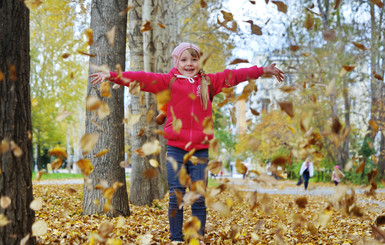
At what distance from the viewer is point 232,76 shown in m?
3.79

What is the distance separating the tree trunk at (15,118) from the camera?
8.37ft

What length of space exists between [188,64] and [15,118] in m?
1.61

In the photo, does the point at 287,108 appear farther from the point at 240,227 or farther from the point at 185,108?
the point at 240,227

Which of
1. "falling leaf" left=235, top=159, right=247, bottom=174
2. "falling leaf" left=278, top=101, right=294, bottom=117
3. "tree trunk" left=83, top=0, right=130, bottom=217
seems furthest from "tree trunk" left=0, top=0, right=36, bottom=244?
"tree trunk" left=83, top=0, right=130, bottom=217

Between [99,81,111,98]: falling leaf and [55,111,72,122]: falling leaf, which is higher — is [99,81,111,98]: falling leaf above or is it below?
above

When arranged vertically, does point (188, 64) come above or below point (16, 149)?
above

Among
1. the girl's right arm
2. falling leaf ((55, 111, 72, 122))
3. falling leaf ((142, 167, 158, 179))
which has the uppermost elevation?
the girl's right arm

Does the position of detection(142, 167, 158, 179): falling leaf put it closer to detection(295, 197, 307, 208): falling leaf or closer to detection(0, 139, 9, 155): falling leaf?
detection(0, 139, 9, 155): falling leaf

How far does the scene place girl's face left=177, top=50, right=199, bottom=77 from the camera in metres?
3.66

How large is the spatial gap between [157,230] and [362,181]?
20710 millimetres

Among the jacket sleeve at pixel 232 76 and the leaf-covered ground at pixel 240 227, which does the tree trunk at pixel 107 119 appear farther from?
the jacket sleeve at pixel 232 76

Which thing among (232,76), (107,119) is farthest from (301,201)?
(107,119)

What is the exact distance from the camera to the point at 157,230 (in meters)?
4.56

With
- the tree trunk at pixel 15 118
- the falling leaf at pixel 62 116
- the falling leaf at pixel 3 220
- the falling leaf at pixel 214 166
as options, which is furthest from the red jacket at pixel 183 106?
the falling leaf at pixel 3 220
